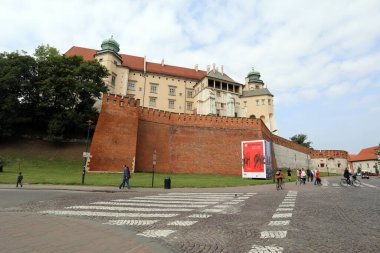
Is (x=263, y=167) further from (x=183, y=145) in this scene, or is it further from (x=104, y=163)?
(x=104, y=163)

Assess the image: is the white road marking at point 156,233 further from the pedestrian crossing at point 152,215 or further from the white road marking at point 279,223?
the white road marking at point 279,223

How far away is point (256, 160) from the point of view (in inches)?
1212

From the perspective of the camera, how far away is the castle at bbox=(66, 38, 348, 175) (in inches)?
1309

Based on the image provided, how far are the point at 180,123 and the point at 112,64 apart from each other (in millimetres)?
23758

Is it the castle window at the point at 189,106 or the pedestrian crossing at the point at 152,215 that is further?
the castle window at the point at 189,106

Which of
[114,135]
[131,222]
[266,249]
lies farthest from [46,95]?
[266,249]

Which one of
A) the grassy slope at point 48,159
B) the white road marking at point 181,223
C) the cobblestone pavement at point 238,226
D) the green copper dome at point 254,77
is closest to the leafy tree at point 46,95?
the grassy slope at point 48,159

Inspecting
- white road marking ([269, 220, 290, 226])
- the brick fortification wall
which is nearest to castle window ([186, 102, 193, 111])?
→ the brick fortification wall

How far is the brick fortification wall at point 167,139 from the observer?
3206 cm

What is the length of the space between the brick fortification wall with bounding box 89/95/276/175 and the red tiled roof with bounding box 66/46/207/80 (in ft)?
81.5

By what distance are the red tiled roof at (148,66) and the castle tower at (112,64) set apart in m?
2.68

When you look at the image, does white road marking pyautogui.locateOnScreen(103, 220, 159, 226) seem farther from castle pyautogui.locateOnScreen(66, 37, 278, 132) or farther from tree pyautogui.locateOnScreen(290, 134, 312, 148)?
tree pyautogui.locateOnScreen(290, 134, 312, 148)

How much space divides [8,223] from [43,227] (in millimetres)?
1161

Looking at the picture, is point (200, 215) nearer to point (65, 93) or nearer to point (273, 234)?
point (273, 234)
